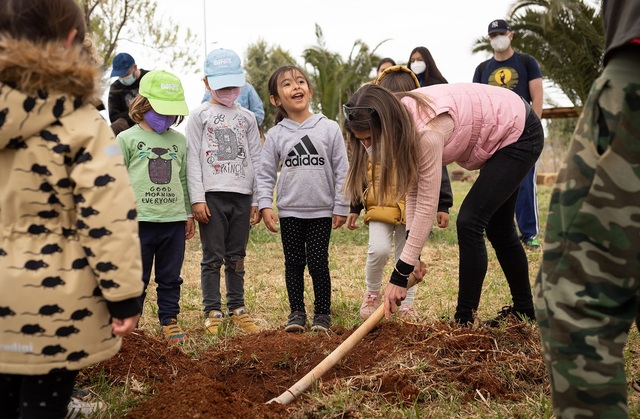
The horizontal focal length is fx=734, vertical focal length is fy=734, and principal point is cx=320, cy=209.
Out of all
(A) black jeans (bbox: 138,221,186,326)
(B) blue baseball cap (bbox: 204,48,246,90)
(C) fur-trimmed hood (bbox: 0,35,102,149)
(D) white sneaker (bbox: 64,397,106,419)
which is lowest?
(D) white sneaker (bbox: 64,397,106,419)

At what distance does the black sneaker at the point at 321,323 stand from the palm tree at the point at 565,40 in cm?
1071

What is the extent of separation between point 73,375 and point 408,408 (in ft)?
4.42

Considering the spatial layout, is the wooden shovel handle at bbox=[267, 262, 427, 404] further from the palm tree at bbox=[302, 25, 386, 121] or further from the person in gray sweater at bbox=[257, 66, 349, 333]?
the palm tree at bbox=[302, 25, 386, 121]

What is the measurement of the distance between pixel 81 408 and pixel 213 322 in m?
1.68

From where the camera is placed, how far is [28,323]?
2.04 metres

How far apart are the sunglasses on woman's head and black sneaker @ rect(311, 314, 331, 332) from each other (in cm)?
146

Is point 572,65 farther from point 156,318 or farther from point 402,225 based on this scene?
point 156,318

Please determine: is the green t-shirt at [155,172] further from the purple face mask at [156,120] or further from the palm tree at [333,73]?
the palm tree at [333,73]

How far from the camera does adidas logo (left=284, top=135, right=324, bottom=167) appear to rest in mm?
4547

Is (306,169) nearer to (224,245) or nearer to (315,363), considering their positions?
(224,245)

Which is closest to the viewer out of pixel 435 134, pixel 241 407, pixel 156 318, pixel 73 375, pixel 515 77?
pixel 73 375

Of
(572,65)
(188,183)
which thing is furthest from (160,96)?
(572,65)

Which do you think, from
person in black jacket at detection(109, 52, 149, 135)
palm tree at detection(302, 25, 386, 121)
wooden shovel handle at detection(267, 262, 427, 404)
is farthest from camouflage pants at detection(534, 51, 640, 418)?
palm tree at detection(302, 25, 386, 121)

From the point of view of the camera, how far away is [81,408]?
9.57ft
